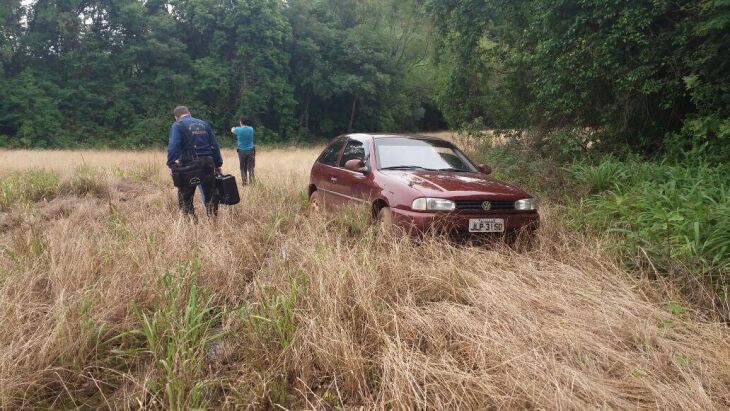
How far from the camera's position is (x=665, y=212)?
4820 millimetres

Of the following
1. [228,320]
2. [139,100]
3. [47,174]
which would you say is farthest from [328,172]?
[139,100]

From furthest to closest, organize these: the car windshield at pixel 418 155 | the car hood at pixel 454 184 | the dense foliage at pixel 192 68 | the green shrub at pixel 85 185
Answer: the dense foliage at pixel 192 68
the green shrub at pixel 85 185
the car windshield at pixel 418 155
the car hood at pixel 454 184

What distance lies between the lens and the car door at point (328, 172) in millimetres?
6527

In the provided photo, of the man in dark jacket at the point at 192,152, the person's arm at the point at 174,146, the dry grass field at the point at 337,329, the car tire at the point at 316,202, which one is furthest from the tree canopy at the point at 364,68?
the person's arm at the point at 174,146

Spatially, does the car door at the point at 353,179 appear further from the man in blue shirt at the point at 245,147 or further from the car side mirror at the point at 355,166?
the man in blue shirt at the point at 245,147

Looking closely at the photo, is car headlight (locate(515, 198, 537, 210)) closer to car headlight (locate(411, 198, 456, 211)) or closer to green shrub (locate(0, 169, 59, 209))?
car headlight (locate(411, 198, 456, 211))

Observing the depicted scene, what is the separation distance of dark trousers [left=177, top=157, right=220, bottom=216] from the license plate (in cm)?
329

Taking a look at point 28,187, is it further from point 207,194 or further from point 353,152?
point 353,152

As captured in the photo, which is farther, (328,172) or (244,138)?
(244,138)

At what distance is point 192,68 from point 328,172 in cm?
3124

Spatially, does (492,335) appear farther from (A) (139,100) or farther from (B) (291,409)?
(A) (139,100)

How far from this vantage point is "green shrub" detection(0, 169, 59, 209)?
303 inches

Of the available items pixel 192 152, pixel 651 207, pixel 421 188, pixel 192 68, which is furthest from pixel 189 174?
pixel 192 68

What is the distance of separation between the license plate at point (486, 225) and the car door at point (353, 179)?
122cm
